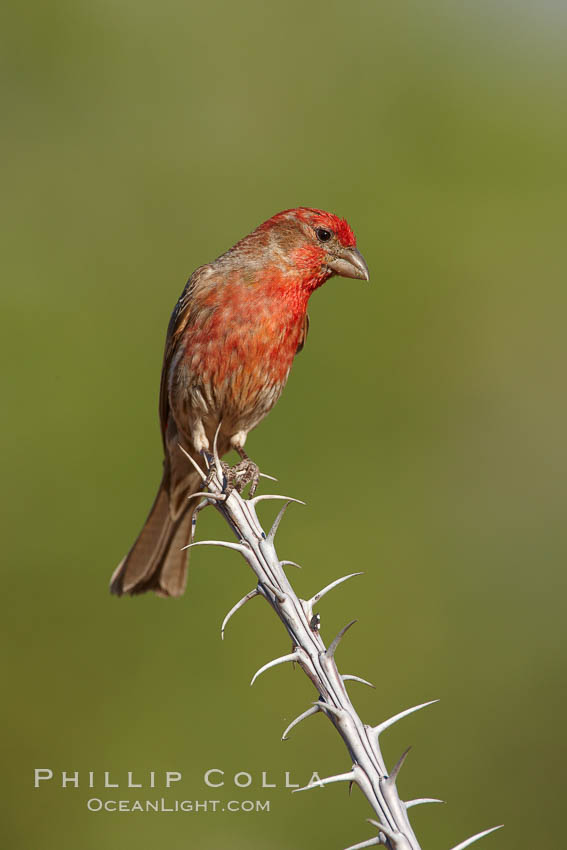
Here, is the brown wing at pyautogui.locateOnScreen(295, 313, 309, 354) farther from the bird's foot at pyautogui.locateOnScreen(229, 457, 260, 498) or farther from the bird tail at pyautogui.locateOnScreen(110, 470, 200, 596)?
the bird tail at pyautogui.locateOnScreen(110, 470, 200, 596)

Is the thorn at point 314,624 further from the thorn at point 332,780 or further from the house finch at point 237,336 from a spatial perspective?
the house finch at point 237,336

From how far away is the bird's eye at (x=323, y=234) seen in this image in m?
4.18

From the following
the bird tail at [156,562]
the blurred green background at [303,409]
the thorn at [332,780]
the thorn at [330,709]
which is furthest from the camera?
the blurred green background at [303,409]

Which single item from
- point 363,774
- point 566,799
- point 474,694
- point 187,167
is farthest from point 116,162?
point 363,774

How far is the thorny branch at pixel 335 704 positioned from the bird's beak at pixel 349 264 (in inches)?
64.8

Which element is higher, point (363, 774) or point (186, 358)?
point (186, 358)

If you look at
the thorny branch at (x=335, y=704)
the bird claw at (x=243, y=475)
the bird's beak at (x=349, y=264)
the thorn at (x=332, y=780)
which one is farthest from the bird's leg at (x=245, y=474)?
the thorn at (x=332, y=780)

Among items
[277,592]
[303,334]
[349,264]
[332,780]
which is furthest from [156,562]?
[332,780]

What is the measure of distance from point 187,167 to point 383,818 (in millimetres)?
6782

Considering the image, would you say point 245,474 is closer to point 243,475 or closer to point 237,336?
point 243,475

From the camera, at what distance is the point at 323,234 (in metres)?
4.19

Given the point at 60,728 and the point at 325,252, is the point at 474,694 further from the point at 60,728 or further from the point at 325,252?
the point at 325,252

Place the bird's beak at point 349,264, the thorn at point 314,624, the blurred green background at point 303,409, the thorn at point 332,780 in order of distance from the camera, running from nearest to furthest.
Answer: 1. the thorn at point 332,780
2. the thorn at point 314,624
3. the bird's beak at point 349,264
4. the blurred green background at point 303,409

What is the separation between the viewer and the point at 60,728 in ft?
19.7
